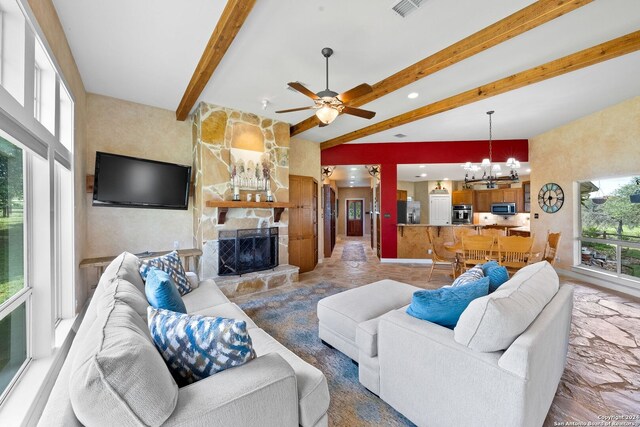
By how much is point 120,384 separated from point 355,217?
12.6 meters

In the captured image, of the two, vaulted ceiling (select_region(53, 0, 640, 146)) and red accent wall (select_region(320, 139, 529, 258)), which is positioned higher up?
vaulted ceiling (select_region(53, 0, 640, 146))

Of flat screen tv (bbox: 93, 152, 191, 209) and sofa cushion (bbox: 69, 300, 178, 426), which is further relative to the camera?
flat screen tv (bbox: 93, 152, 191, 209)

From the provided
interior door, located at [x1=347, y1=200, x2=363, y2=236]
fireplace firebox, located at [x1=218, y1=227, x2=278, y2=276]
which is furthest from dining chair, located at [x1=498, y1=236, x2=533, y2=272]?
interior door, located at [x1=347, y1=200, x2=363, y2=236]

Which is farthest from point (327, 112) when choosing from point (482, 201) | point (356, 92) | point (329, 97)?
point (482, 201)

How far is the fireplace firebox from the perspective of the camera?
409 cm

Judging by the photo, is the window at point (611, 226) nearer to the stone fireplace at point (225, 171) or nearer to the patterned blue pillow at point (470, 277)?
the patterned blue pillow at point (470, 277)

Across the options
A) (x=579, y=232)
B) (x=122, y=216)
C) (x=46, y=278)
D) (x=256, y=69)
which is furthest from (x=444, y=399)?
(x=579, y=232)

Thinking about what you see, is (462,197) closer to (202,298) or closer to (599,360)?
(599,360)

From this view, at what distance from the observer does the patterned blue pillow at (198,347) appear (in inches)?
42.2

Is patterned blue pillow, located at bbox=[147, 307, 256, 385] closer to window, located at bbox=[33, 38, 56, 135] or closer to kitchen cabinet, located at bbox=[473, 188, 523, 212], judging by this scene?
window, located at bbox=[33, 38, 56, 135]

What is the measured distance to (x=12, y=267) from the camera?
5.35 ft

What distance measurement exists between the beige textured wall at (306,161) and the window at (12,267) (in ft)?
14.5

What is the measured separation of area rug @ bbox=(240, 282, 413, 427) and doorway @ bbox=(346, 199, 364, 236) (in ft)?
29.8

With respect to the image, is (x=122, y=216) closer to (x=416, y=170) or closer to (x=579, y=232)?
(x=416, y=170)
